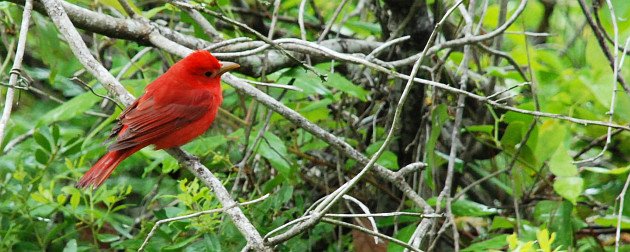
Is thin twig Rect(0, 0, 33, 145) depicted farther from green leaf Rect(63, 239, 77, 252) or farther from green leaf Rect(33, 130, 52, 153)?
green leaf Rect(63, 239, 77, 252)

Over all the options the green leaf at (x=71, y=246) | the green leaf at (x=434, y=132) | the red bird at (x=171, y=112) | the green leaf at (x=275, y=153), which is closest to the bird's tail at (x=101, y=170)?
the red bird at (x=171, y=112)

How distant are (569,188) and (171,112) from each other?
69.4 inches

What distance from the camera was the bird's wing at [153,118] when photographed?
13.1 ft

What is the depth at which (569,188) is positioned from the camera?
3.78 m

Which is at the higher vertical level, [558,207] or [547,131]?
[547,131]

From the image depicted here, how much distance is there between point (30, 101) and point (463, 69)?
2.37 metres

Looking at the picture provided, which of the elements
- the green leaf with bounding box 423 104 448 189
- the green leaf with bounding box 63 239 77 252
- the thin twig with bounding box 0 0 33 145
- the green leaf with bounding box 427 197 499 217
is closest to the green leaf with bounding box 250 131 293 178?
the green leaf with bounding box 423 104 448 189

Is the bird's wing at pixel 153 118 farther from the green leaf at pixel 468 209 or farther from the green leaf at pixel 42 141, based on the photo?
the green leaf at pixel 468 209

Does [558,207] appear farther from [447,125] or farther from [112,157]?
[112,157]

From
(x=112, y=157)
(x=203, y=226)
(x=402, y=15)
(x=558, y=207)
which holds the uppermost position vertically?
(x=402, y=15)

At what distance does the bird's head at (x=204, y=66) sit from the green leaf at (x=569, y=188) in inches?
53.5

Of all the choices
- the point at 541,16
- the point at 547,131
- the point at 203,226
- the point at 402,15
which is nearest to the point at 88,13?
the point at 203,226

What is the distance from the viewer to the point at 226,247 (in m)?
3.86

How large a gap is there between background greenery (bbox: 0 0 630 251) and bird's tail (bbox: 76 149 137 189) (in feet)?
0.63
